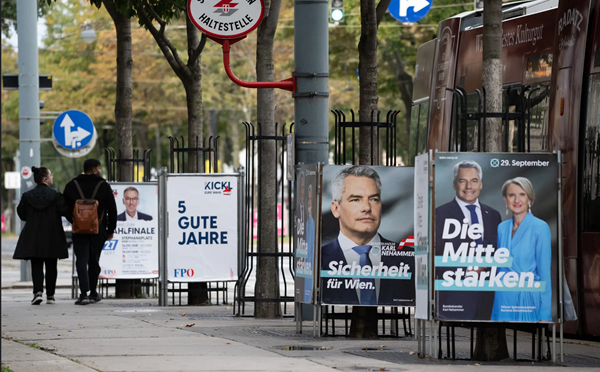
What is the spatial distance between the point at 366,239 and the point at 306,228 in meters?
0.68

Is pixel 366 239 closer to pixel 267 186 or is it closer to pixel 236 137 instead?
pixel 267 186

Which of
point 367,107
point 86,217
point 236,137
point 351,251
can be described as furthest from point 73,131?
point 236,137

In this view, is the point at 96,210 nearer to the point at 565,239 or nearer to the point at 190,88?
the point at 190,88

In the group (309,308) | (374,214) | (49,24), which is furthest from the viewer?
(49,24)

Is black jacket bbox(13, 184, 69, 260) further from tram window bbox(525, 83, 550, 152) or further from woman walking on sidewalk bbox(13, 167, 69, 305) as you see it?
tram window bbox(525, 83, 550, 152)

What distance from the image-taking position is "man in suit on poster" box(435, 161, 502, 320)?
7820 mm

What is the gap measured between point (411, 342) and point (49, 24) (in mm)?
41510

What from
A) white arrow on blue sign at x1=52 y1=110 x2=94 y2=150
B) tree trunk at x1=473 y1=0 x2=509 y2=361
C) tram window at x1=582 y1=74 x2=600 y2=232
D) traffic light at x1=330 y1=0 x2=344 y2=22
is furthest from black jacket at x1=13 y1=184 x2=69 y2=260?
traffic light at x1=330 y1=0 x2=344 y2=22

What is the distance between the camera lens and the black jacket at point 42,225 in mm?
14469

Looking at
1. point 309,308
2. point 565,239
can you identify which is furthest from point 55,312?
point 565,239

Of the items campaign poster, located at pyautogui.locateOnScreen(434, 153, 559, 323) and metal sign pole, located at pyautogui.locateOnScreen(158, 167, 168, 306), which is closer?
campaign poster, located at pyautogui.locateOnScreen(434, 153, 559, 323)

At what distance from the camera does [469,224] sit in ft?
25.7

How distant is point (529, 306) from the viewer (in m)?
7.89

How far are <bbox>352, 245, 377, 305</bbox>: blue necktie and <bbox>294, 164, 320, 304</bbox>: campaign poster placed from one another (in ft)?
1.27
